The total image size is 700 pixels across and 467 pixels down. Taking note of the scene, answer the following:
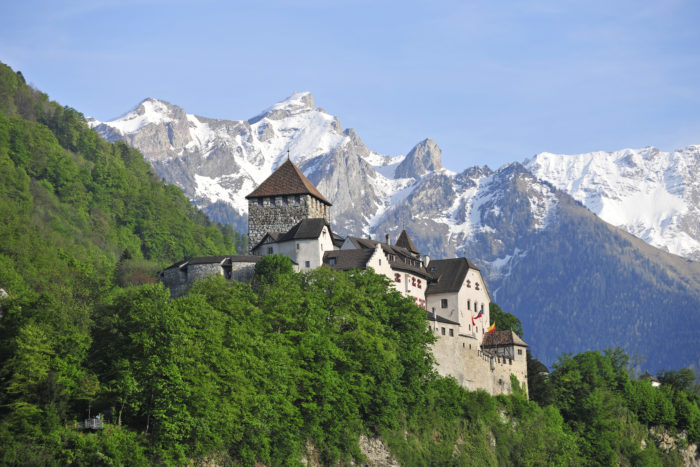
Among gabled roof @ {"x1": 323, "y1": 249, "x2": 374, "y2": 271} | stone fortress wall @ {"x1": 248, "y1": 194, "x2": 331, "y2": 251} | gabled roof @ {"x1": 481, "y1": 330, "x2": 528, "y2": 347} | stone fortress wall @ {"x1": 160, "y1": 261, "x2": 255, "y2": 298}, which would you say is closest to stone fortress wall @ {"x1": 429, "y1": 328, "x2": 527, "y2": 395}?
gabled roof @ {"x1": 481, "y1": 330, "x2": 528, "y2": 347}

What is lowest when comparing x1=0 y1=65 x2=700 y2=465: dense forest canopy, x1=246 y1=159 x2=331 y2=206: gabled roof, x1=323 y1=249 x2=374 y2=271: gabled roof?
x1=0 y1=65 x2=700 y2=465: dense forest canopy

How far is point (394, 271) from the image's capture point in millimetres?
96875

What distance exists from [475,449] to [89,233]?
246 ft

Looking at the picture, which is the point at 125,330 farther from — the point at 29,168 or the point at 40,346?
the point at 29,168

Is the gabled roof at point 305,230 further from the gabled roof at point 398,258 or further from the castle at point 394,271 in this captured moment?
the gabled roof at point 398,258

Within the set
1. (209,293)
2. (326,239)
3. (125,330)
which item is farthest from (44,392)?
(326,239)

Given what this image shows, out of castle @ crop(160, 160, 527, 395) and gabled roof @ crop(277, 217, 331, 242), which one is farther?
gabled roof @ crop(277, 217, 331, 242)

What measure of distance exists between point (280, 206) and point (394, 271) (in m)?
13.5

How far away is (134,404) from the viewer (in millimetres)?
57375

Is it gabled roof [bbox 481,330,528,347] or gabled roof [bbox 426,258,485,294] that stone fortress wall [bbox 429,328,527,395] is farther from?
gabled roof [bbox 426,258,485,294]

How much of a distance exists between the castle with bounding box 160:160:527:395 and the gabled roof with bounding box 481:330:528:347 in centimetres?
10

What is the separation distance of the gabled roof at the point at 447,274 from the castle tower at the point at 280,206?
46.9ft

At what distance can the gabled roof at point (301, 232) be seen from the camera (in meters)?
92.4

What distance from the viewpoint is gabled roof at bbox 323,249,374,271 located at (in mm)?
91562
